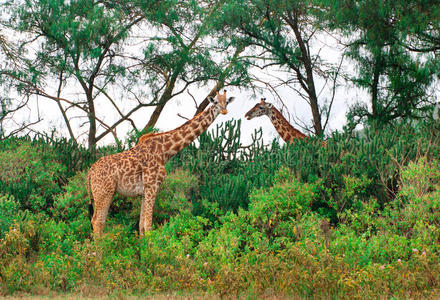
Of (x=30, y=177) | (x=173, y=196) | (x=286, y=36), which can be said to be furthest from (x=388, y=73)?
(x=30, y=177)

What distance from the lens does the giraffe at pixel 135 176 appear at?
32.4 ft

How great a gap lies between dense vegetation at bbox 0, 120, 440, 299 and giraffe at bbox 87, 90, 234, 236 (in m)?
0.48

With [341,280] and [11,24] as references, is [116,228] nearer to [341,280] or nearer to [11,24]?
[341,280]

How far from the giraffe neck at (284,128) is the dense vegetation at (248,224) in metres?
1.21

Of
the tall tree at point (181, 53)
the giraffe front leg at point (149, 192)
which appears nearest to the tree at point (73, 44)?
the tall tree at point (181, 53)

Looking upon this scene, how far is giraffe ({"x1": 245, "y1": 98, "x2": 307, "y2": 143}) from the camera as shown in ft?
46.8

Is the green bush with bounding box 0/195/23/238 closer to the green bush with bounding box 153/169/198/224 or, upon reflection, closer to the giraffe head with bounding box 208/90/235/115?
the green bush with bounding box 153/169/198/224

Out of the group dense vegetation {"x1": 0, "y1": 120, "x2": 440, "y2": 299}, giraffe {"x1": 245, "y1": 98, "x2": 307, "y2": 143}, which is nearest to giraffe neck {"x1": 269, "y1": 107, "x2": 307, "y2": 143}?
giraffe {"x1": 245, "y1": 98, "x2": 307, "y2": 143}

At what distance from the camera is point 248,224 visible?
9.79 m

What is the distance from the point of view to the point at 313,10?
18.0 m

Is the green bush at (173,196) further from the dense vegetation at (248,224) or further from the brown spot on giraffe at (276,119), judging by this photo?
the brown spot on giraffe at (276,119)

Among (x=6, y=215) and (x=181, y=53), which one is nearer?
(x=6, y=215)

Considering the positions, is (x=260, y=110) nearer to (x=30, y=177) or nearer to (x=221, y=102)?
(x=221, y=102)

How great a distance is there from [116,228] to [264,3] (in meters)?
9.71
